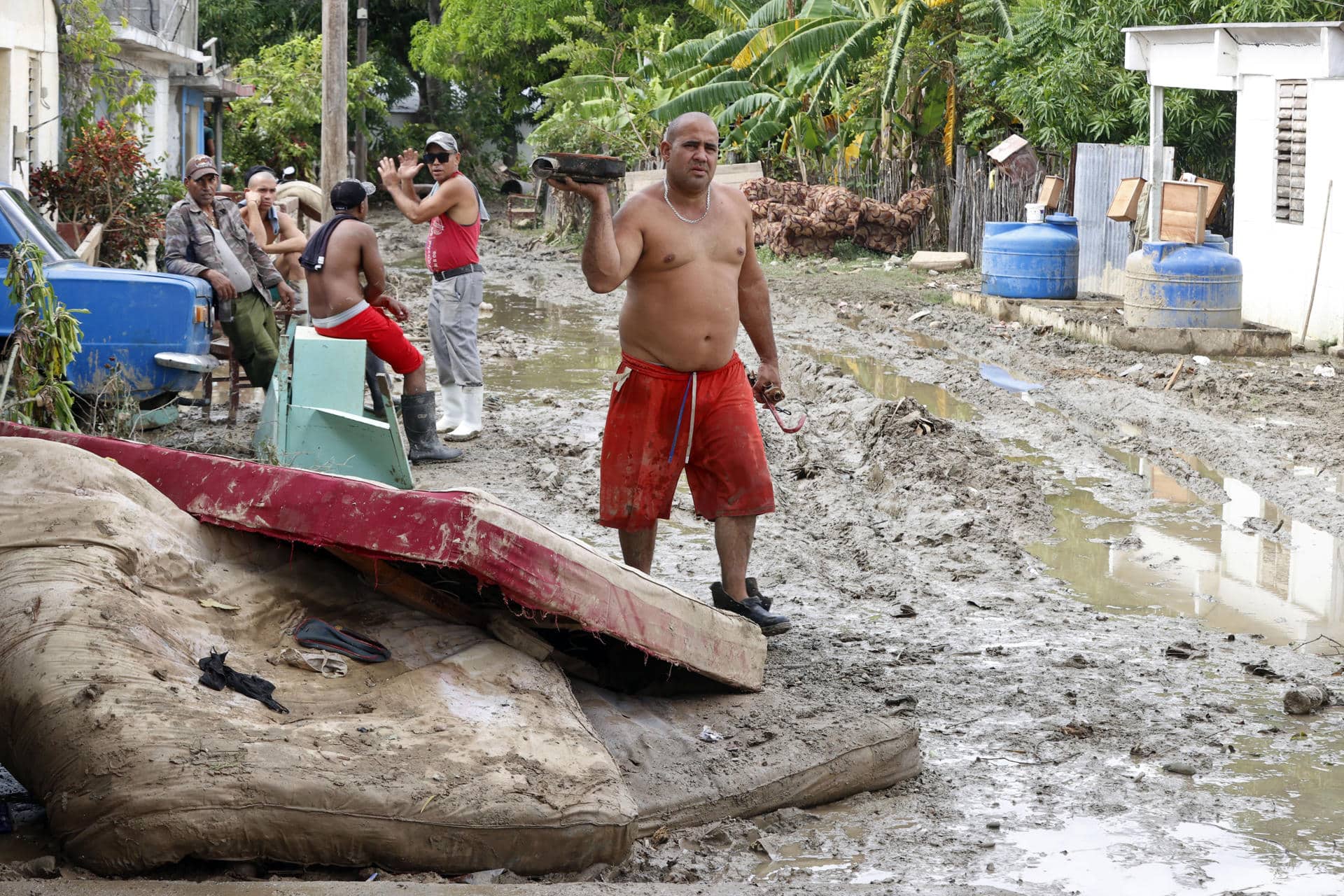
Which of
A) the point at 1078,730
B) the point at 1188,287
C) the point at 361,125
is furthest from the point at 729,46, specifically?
the point at 1078,730

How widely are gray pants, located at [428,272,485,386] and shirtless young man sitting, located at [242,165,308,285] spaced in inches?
80.7

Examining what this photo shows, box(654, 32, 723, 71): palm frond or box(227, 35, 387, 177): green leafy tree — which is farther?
box(227, 35, 387, 177): green leafy tree

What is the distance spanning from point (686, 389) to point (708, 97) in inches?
838

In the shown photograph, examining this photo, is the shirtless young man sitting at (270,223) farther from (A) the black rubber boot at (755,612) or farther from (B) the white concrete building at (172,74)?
(B) the white concrete building at (172,74)

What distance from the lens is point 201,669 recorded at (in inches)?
140

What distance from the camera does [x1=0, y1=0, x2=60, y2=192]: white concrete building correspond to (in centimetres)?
1473

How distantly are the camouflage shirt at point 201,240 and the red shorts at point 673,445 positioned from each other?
449cm

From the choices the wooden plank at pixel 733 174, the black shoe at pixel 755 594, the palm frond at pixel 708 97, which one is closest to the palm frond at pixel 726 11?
the palm frond at pixel 708 97

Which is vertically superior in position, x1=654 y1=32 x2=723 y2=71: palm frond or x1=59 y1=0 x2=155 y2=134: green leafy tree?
x1=654 y1=32 x2=723 y2=71: palm frond

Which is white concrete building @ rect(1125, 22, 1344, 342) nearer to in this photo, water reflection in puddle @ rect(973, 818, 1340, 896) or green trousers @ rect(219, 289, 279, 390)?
green trousers @ rect(219, 289, 279, 390)

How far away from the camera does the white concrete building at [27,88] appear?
1473 centimetres

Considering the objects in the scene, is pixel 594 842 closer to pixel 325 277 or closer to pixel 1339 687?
pixel 1339 687

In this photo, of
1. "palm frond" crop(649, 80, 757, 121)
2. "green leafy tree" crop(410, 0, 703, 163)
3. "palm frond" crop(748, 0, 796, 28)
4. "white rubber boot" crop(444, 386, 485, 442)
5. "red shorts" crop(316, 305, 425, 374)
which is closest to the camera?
"red shorts" crop(316, 305, 425, 374)

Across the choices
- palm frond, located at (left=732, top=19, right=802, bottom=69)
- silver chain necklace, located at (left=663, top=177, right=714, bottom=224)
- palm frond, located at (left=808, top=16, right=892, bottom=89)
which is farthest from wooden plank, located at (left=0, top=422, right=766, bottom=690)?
palm frond, located at (left=732, top=19, right=802, bottom=69)
